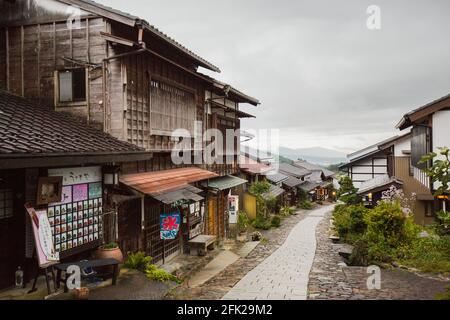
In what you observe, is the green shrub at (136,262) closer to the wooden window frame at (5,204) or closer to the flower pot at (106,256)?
the flower pot at (106,256)

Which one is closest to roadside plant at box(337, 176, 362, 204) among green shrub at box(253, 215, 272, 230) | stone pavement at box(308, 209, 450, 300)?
green shrub at box(253, 215, 272, 230)

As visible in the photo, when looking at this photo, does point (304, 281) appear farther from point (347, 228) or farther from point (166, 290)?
point (347, 228)

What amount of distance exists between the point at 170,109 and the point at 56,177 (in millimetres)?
A: 6811

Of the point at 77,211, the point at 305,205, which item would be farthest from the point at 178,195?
the point at 305,205

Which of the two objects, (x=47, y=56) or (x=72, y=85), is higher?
(x=47, y=56)

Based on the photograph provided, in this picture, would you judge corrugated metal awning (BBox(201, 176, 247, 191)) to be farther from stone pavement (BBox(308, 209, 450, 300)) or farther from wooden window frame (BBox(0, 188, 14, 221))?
wooden window frame (BBox(0, 188, 14, 221))

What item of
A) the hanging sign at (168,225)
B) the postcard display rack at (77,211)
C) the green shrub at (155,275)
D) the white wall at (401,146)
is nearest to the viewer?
the postcard display rack at (77,211)

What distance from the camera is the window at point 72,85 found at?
11219 mm

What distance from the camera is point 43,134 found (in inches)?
332

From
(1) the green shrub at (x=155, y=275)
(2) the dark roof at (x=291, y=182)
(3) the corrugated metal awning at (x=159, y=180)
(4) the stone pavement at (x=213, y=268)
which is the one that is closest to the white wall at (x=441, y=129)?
(4) the stone pavement at (x=213, y=268)

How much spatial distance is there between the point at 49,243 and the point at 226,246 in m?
13.2

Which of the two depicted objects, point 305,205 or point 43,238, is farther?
point 305,205

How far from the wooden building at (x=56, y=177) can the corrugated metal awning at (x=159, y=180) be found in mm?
803

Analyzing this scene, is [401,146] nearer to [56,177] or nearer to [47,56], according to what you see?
[47,56]
